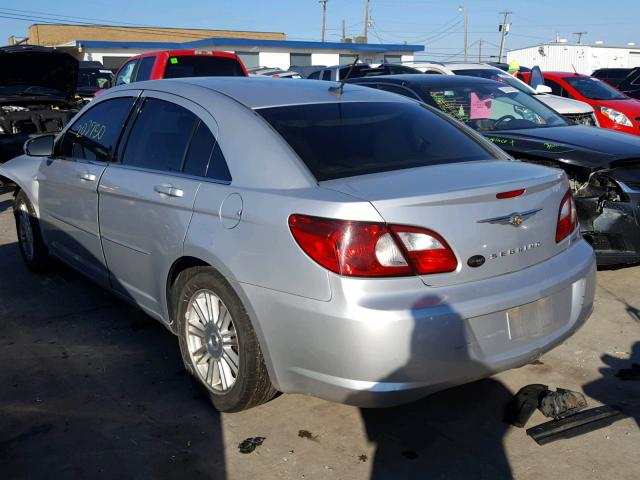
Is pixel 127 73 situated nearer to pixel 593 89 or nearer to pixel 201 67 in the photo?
pixel 201 67

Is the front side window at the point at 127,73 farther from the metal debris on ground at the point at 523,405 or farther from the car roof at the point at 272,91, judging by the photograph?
the metal debris on ground at the point at 523,405

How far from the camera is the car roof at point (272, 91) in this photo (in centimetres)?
384

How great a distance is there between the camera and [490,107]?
7.09m

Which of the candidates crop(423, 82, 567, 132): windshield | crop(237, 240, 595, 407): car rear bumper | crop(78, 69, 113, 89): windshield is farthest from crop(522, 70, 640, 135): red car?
crop(78, 69, 113, 89): windshield

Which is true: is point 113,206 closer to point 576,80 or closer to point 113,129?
point 113,129

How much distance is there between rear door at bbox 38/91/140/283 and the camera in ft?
Answer: 14.9

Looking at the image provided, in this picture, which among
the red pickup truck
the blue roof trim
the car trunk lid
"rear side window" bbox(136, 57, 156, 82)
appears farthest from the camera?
the blue roof trim

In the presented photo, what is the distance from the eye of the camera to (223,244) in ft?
10.8

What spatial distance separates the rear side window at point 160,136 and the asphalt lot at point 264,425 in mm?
1214

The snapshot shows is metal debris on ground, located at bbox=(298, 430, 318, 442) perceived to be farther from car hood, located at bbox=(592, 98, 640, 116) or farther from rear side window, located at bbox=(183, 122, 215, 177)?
car hood, located at bbox=(592, 98, 640, 116)

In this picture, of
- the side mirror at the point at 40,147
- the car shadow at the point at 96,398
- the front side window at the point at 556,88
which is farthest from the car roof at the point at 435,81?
the front side window at the point at 556,88

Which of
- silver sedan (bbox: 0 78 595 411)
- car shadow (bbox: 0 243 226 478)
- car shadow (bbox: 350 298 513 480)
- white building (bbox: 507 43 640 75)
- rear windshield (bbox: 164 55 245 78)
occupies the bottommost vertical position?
car shadow (bbox: 0 243 226 478)

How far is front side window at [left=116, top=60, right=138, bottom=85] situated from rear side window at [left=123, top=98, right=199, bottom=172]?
8.31 meters

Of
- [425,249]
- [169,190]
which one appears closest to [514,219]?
[425,249]
